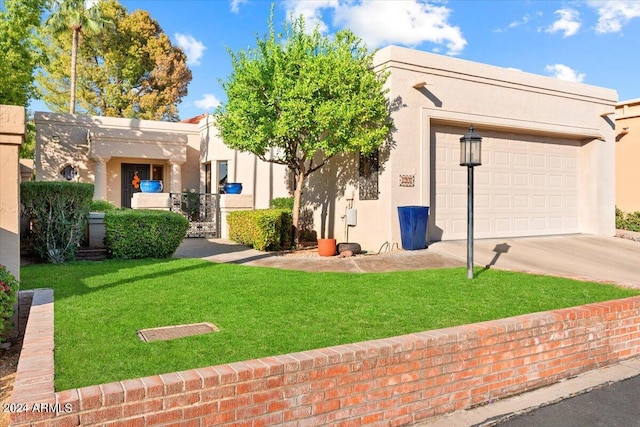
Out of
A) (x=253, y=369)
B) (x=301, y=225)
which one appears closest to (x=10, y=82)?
(x=301, y=225)

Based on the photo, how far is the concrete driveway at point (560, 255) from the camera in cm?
866

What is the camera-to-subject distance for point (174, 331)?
427cm

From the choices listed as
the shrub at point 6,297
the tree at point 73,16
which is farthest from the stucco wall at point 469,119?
the tree at point 73,16

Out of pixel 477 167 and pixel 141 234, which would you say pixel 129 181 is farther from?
pixel 477 167

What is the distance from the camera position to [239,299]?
5.56 m

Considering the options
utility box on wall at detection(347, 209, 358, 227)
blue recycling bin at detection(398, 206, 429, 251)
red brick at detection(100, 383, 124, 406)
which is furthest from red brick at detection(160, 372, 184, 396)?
utility box on wall at detection(347, 209, 358, 227)

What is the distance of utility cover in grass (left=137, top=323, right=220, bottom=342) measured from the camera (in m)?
4.06

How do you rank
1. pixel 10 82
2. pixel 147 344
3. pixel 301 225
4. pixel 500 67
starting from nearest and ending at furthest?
pixel 147 344 → pixel 500 67 → pixel 301 225 → pixel 10 82

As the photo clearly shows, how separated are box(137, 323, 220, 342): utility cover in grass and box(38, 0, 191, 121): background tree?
2513 cm

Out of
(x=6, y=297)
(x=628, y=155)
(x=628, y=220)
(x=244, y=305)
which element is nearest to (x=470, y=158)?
(x=244, y=305)

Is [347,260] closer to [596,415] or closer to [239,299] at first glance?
[239,299]

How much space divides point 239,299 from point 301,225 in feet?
27.4

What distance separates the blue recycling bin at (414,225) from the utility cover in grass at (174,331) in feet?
20.7

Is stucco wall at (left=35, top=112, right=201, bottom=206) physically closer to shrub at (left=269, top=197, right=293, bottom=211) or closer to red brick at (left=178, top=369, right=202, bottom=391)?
shrub at (left=269, top=197, right=293, bottom=211)
